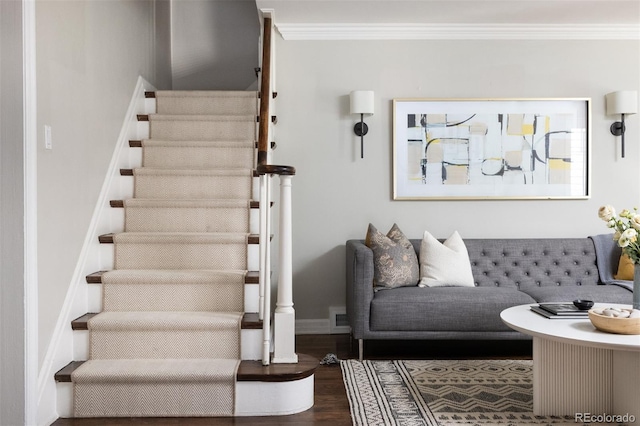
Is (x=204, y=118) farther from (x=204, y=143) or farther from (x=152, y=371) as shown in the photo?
(x=152, y=371)

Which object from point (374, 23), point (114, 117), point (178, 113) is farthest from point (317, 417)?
point (374, 23)

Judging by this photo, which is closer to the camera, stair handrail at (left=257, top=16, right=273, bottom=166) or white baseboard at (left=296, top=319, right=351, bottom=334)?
stair handrail at (left=257, top=16, right=273, bottom=166)

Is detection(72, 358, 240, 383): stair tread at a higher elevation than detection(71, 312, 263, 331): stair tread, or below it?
below

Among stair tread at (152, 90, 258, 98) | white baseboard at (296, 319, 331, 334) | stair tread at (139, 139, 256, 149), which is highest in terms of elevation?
stair tread at (152, 90, 258, 98)

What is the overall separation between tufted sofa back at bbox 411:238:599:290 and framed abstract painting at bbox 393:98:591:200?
42 centimetres

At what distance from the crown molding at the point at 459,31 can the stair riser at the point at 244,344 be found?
2.57 metres

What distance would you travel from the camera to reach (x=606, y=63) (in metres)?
4.41

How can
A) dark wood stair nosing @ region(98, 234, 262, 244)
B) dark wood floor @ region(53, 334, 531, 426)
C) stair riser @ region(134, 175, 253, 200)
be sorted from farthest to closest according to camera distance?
stair riser @ region(134, 175, 253, 200) < dark wood stair nosing @ region(98, 234, 262, 244) < dark wood floor @ region(53, 334, 531, 426)

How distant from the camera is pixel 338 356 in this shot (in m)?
3.65

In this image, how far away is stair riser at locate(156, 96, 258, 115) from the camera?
14.0ft

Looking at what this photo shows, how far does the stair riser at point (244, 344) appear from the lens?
108 inches

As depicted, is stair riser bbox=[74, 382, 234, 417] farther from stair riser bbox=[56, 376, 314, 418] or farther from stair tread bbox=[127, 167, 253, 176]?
stair tread bbox=[127, 167, 253, 176]

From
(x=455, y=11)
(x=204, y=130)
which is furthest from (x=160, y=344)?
(x=455, y=11)

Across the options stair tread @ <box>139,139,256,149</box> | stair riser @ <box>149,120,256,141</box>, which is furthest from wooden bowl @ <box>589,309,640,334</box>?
stair riser @ <box>149,120,256,141</box>
